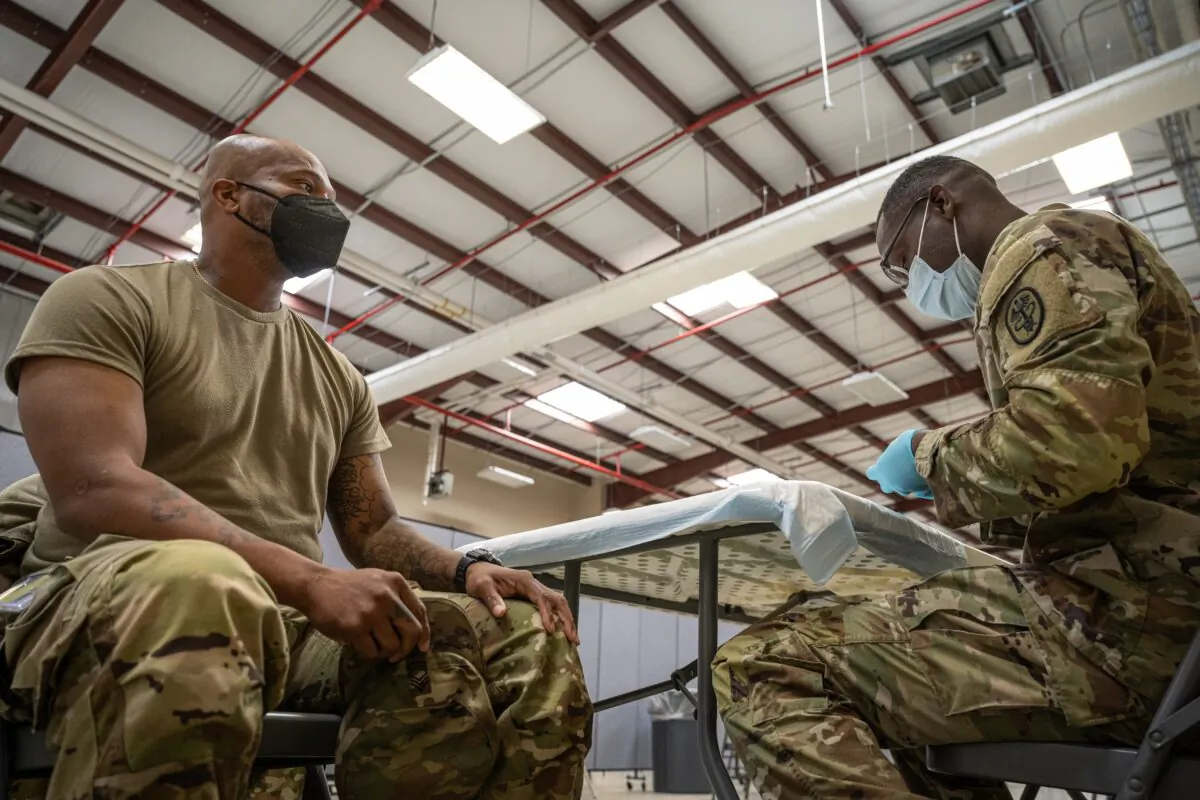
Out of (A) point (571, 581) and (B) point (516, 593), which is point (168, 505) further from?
(A) point (571, 581)

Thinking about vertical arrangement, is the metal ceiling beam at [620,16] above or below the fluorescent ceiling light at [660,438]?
above

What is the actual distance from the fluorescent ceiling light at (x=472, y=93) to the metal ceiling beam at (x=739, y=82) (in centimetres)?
101

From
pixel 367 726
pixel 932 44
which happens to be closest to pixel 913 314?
pixel 932 44

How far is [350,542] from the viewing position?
4.48 ft

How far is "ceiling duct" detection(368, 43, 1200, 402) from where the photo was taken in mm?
4148

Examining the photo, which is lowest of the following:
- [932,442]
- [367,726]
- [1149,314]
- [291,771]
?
[291,771]

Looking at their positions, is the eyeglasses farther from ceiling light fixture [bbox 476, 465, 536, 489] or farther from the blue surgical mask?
ceiling light fixture [bbox 476, 465, 536, 489]

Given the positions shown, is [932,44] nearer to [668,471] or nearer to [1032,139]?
[1032,139]

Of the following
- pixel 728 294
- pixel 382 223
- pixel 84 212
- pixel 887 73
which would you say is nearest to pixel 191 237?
pixel 84 212

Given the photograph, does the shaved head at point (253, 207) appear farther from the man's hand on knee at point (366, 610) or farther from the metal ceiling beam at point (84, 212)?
the metal ceiling beam at point (84, 212)

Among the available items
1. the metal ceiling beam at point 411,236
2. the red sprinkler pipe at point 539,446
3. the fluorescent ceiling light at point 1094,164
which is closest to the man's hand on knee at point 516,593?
the metal ceiling beam at point 411,236

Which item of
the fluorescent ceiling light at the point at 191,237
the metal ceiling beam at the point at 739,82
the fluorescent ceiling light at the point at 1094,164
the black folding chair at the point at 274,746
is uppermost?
the metal ceiling beam at the point at 739,82

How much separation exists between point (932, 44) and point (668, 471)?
7468mm

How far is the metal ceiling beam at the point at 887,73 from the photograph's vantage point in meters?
4.84
